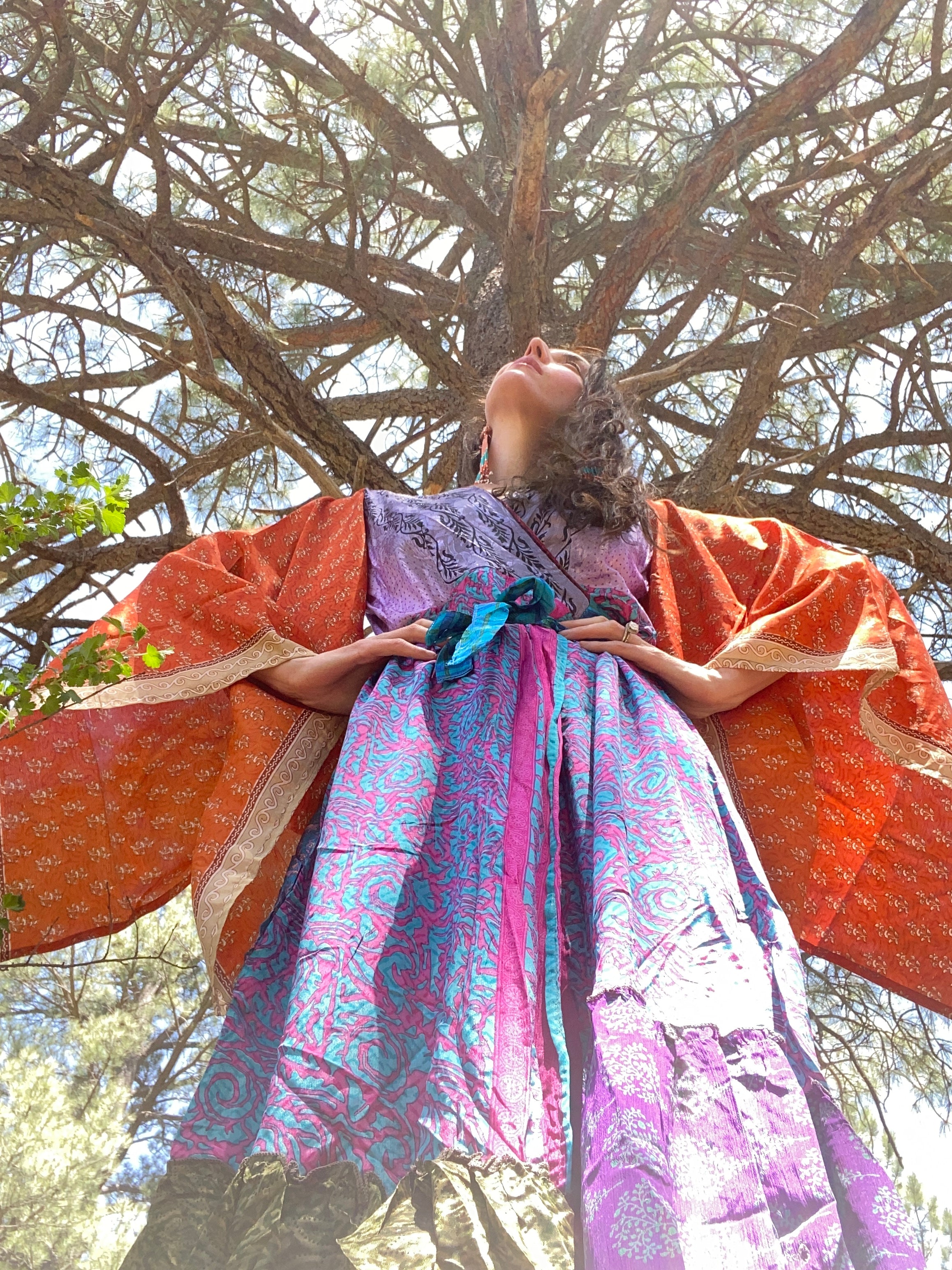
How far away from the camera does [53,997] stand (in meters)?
2.53

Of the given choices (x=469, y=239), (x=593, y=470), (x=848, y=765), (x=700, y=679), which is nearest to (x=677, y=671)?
(x=700, y=679)

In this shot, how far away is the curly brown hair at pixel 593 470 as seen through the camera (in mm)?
2047

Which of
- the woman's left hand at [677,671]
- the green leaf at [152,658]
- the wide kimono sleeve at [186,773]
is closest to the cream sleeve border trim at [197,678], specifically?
the wide kimono sleeve at [186,773]

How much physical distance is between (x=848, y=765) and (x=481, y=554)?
610mm

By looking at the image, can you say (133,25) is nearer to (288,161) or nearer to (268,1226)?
(288,161)

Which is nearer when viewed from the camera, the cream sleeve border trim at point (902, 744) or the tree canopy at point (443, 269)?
the cream sleeve border trim at point (902, 744)

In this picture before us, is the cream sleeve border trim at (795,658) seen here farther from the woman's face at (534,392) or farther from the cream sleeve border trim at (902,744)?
the woman's face at (534,392)

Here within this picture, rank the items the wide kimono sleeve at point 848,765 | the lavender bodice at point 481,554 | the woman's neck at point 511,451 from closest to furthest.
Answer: the wide kimono sleeve at point 848,765, the lavender bodice at point 481,554, the woman's neck at point 511,451

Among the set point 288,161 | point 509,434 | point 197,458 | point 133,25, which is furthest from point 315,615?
point 288,161

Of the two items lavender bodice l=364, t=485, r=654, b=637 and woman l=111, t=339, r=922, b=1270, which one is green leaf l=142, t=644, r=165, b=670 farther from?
lavender bodice l=364, t=485, r=654, b=637

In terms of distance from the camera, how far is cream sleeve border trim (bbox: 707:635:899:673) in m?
1.83

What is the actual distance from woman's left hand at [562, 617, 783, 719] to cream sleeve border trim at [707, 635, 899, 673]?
0.02 m

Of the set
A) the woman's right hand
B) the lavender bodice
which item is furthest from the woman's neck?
the woman's right hand

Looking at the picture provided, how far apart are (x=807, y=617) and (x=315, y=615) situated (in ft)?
2.33
